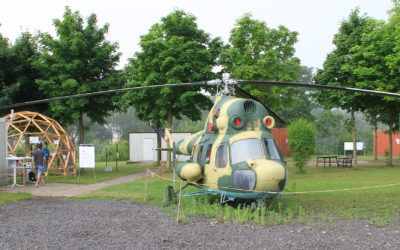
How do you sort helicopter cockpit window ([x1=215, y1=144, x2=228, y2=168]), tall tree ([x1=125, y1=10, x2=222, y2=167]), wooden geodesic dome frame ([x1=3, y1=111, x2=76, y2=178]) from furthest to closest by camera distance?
tall tree ([x1=125, y1=10, x2=222, y2=167]), wooden geodesic dome frame ([x1=3, y1=111, x2=76, y2=178]), helicopter cockpit window ([x1=215, y1=144, x2=228, y2=168])

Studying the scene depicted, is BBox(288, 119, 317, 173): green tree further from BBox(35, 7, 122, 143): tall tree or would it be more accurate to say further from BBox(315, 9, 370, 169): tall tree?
BBox(35, 7, 122, 143): tall tree

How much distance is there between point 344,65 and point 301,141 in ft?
19.0

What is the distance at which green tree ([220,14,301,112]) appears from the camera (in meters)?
21.9

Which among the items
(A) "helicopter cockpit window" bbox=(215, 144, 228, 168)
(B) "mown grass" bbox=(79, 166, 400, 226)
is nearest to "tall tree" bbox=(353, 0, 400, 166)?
(B) "mown grass" bbox=(79, 166, 400, 226)

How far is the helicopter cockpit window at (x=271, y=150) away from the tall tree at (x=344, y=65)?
15.1 meters

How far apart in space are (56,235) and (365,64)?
65.8 ft

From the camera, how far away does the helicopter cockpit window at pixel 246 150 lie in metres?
8.38

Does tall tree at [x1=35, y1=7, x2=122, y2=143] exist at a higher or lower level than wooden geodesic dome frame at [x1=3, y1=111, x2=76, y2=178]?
higher

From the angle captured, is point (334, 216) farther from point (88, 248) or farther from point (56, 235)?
point (56, 235)

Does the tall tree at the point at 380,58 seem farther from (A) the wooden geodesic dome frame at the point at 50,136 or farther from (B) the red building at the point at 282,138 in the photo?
(B) the red building at the point at 282,138

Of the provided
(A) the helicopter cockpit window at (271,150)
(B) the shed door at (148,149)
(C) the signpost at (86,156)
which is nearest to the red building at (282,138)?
(B) the shed door at (148,149)

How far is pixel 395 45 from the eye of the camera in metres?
20.8

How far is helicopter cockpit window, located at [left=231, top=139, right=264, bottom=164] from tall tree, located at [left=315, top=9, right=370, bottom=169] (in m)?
15.6

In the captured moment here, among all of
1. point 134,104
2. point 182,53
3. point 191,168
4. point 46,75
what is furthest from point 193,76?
point 191,168
